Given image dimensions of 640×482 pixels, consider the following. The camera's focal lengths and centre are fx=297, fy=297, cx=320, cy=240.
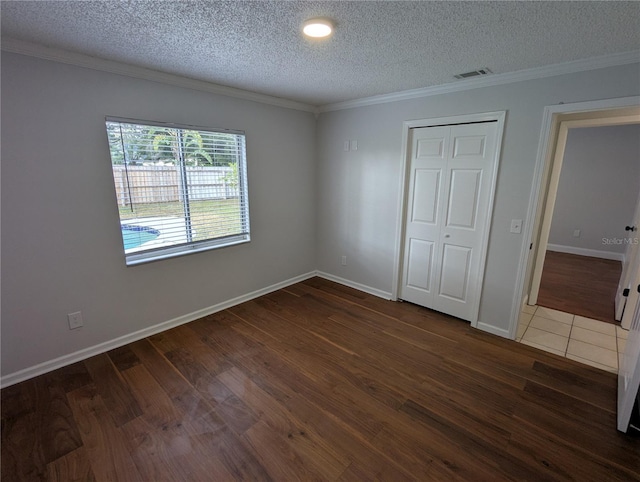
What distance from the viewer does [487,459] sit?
1.66 m

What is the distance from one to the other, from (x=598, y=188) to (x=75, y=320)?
7962mm

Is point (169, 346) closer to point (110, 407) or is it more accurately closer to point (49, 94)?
point (110, 407)

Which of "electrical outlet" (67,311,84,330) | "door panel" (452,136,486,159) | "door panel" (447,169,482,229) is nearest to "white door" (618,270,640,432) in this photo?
"door panel" (447,169,482,229)

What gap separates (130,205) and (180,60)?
126cm

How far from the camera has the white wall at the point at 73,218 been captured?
2057mm

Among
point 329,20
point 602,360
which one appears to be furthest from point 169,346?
point 602,360

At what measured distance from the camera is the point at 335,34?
1823mm

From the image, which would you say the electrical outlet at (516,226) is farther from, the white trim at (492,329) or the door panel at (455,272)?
the white trim at (492,329)

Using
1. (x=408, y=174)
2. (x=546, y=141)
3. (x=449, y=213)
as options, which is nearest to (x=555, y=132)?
(x=546, y=141)

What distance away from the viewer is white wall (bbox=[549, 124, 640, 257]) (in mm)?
5195

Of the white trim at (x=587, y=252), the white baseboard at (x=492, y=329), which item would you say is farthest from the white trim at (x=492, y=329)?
the white trim at (x=587, y=252)

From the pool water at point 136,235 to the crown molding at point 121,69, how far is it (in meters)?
1.24

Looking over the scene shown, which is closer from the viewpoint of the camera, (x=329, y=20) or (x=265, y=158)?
(x=329, y=20)

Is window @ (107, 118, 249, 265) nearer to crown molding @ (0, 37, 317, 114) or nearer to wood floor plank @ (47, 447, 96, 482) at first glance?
crown molding @ (0, 37, 317, 114)
